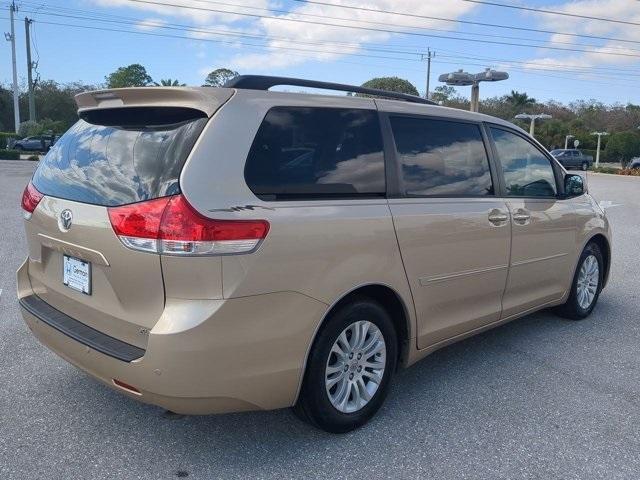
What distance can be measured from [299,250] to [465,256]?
4.61ft

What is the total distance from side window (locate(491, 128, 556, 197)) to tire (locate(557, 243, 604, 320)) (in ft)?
2.75

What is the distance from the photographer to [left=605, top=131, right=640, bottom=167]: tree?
5222cm

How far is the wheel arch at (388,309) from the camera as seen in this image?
9.20 feet

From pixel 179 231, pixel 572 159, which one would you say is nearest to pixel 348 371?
pixel 179 231

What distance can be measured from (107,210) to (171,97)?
62 cm

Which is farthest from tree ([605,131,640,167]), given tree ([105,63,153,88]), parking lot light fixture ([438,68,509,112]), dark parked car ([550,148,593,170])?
tree ([105,63,153,88])

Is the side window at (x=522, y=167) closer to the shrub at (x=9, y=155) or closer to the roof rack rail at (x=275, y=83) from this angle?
the roof rack rail at (x=275, y=83)

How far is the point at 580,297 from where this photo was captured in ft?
16.7

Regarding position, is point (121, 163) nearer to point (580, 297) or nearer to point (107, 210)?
point (107, 210)

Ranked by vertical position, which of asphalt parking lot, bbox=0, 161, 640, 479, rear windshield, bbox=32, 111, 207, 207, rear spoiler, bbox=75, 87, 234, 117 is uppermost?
rear spoiler, bbox=75, 87, 234, 117

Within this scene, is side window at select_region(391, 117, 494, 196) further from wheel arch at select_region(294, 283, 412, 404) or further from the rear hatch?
the rear hatch

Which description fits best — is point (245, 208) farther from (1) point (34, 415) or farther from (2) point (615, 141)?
(2) point (615, 141)

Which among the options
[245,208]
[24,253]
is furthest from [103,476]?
[24,253]

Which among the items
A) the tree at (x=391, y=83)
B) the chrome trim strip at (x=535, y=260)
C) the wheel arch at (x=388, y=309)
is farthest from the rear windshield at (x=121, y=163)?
the tree at (x=391, y=83)
